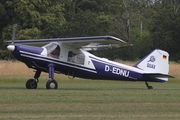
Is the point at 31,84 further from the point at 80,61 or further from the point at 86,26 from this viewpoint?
the point at 86,26

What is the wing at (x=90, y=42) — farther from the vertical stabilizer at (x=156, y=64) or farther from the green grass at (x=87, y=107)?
the green grass at (x=87, y=107)

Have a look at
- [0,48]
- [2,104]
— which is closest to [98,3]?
[0,48]

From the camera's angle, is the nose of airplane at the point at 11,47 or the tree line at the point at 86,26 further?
the tree line at the point at 86,26

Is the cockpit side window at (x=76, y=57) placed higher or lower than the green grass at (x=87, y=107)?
higher

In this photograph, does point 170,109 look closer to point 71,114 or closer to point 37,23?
point 71,114

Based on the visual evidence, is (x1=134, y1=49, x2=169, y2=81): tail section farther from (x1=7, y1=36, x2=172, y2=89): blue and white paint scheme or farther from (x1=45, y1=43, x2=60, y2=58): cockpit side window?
(x1=45, y1=43, x2=60, y2=58): cockpit side window

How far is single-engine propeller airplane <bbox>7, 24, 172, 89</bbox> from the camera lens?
72.4 feet

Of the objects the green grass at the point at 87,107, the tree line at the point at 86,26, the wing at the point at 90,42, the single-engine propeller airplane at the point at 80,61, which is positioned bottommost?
the green grass at the point at 87,107

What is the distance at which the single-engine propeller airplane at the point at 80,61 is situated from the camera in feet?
72.4

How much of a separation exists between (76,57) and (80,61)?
0.76 feet

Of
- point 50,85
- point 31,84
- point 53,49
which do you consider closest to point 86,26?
point 53,49

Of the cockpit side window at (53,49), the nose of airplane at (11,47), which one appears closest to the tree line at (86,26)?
the cockpit side window at (53,49)

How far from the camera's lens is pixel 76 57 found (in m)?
23.2

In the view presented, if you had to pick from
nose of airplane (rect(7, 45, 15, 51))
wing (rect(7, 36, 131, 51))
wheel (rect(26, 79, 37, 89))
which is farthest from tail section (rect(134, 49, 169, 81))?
nose of airplane (rect(7, 45, 15, 51))
